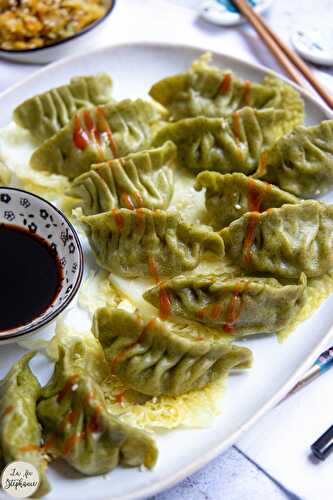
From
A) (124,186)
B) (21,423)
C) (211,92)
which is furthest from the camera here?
(211,92)

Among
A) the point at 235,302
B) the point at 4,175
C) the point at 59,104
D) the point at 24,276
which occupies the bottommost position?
the point at 4,175

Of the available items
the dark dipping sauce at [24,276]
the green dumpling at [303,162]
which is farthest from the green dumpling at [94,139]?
the green dumpling at [303,162]

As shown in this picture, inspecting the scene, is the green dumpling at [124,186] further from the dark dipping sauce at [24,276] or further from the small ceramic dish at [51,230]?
the dark dipping sauce at [24,276]

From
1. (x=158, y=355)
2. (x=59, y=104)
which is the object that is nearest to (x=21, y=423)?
(x=158, y=355)

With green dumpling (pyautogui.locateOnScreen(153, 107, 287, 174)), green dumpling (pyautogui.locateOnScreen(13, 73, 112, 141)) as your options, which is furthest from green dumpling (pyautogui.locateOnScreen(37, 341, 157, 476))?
green dumpling (pyautogui.locateOnScreen(13, 73, 112, 141))

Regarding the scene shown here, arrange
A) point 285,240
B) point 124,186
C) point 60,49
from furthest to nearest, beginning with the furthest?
point 60,49 < point 124,186 < point 285,240

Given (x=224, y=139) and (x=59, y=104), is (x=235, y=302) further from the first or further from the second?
(x=59, y=104)

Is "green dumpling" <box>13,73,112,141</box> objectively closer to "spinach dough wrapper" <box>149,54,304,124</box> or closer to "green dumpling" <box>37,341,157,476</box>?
"spinach dough wrapper" <box>149,54,304,124</box>
